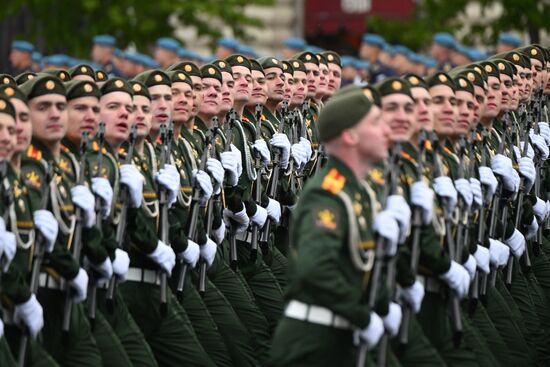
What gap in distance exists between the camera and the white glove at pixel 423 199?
10992mm

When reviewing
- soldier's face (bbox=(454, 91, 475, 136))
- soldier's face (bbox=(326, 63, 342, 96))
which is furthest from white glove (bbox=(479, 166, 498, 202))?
soldier's face (bbox=(326, 63, 342, 96))

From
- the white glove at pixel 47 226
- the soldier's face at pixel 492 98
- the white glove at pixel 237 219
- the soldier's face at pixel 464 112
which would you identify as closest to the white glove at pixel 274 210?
the white glove at pixel 237 219

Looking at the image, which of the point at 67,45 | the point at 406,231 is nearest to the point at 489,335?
the point at 406,231

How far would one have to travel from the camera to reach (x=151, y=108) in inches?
509

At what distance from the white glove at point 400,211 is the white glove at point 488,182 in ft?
8.83

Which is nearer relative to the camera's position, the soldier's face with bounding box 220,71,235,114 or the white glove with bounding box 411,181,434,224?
the white glove with bounding box 411,181,434,224

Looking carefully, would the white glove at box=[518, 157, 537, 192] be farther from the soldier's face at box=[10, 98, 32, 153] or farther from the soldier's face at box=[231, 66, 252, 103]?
the soldier's face at box=[10, 98, 32, 153]

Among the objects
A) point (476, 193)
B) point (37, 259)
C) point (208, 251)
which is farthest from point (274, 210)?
point (37, 259)

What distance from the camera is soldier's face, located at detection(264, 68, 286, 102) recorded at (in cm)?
1583

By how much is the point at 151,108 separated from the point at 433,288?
2.53 m

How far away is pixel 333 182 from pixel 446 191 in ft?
6.66

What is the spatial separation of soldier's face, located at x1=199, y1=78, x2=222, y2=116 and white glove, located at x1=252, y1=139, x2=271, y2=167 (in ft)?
1.52

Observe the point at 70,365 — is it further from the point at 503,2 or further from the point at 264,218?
A: the point at 503,2

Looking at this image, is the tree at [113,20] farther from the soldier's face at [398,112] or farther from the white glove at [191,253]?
the soldier's face at [398,112]
